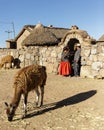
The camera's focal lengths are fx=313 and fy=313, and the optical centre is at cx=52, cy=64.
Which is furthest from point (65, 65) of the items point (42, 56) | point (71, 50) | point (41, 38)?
point (41, 38)

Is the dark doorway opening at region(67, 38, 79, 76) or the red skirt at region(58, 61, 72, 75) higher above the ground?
the dark doorway opening at region(67, 38, 79, 76)

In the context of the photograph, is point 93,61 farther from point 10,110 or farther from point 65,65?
point 10,110

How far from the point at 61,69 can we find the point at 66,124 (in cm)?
896

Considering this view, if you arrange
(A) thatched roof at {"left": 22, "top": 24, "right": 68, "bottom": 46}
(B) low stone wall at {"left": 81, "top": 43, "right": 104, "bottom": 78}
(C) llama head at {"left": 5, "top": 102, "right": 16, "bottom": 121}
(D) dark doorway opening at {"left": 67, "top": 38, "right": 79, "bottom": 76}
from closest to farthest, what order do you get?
(C) llama head at {"left": 5, "top": 102, "right": 16, "bottom": 121} → (B) low stone wall at {"left": 81, "top": 43, "right": 104, "bottom": 78} → (D) dark doorway opening at {"left": 67, "top": 38, "right": 79, "bottom": 76} → (A) thatched roof at {"left": 22, "top": 24, "right": 68, "bottom": 46}

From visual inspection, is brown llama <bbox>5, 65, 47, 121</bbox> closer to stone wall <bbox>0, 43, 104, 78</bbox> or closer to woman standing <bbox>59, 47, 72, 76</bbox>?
stone wall <bbox>0, 43, 104, 78</bbox>

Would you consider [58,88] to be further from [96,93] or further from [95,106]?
[95,106]

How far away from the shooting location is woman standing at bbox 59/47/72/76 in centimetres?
1683

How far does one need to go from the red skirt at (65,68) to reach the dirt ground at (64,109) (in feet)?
8.42

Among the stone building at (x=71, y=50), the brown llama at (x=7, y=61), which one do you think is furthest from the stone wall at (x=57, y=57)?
the brown llama at (x=7, y=61)

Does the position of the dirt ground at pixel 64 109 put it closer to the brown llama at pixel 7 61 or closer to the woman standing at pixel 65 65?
the woman standing at pixel 65 65

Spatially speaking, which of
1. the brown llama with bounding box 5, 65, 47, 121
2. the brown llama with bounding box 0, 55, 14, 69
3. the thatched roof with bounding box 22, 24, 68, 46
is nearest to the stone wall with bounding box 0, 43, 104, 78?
the brown llama with bounding box 0, 55, 14, 69

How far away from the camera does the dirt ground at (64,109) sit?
27.2 ft

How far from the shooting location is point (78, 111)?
955cm

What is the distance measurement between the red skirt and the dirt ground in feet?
8.42
